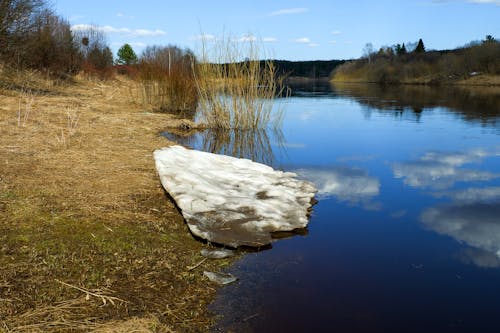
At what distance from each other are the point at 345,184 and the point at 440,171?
6.49 ft

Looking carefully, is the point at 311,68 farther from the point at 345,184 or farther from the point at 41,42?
the point at 345,184

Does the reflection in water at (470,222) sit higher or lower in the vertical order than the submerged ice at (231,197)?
lower

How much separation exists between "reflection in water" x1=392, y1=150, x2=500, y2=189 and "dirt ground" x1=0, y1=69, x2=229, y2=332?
159 inches

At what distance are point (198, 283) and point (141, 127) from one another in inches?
308

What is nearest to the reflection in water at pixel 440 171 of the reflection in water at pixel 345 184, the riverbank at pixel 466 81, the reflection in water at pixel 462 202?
the reflection in water at pixel 462 202

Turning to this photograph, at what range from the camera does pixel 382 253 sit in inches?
173

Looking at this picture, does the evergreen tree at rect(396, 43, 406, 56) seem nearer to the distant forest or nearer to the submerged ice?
the distant forest

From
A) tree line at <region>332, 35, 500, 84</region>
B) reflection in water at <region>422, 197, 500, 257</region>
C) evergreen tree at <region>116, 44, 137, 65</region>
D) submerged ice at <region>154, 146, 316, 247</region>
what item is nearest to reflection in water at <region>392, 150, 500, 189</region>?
reflection in water at <region>422, 197, 500, 257</region>

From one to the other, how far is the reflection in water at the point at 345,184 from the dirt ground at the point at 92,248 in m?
2.43

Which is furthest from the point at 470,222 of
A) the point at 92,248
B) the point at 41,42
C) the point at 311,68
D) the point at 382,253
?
the point at 311,68

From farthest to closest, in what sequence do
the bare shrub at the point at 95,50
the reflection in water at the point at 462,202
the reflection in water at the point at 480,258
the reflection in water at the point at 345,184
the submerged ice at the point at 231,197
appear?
the bare shrub at the point at 95,50
the reflection in water at the point at 345,184
the reflection in water at the point at 462,202
the submerged ice at the point at 231,197
the reflection in water at the point at 480,258

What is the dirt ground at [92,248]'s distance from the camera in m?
2.98

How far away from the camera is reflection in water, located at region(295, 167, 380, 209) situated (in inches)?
246

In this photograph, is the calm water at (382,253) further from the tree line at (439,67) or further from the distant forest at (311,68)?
the distant forest at (311,68)
